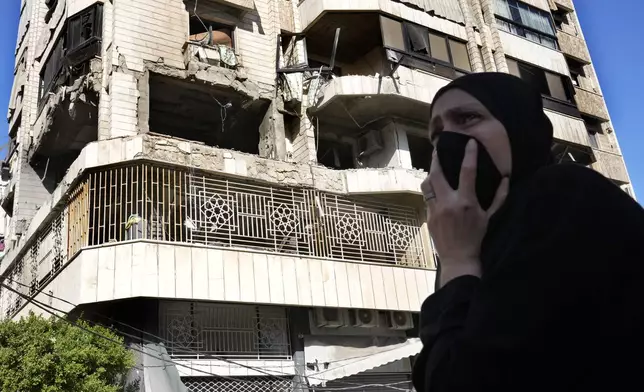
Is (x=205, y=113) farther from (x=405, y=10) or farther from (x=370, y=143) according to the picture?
(x=405, y=10)

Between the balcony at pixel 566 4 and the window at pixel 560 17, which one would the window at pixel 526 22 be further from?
the balcony at pixel 566 4

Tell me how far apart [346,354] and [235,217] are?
145 inches

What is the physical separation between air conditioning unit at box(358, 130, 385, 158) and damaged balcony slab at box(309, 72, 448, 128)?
390 millimetres

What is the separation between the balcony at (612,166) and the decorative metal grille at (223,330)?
1406 cm

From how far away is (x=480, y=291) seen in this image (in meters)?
1.24

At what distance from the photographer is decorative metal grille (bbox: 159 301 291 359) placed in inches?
415

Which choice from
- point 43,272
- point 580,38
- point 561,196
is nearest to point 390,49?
point 43,272

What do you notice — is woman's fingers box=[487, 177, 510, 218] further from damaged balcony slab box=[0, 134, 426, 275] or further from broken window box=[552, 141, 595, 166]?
broken window box=[552, 141, 595, 166]

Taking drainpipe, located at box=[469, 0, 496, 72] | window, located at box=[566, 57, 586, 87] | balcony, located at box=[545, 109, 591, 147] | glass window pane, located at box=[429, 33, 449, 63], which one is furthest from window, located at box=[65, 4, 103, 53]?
window, located at box=[566, 57, 586, 87]

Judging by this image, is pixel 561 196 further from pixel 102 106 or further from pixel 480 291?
pixel 102 106

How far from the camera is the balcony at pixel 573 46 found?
2291 cm

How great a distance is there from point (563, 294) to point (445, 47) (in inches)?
652

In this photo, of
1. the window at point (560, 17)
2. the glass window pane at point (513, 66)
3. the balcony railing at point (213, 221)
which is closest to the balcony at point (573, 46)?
the window at point (560, 17)

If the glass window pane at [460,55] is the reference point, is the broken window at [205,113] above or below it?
below
